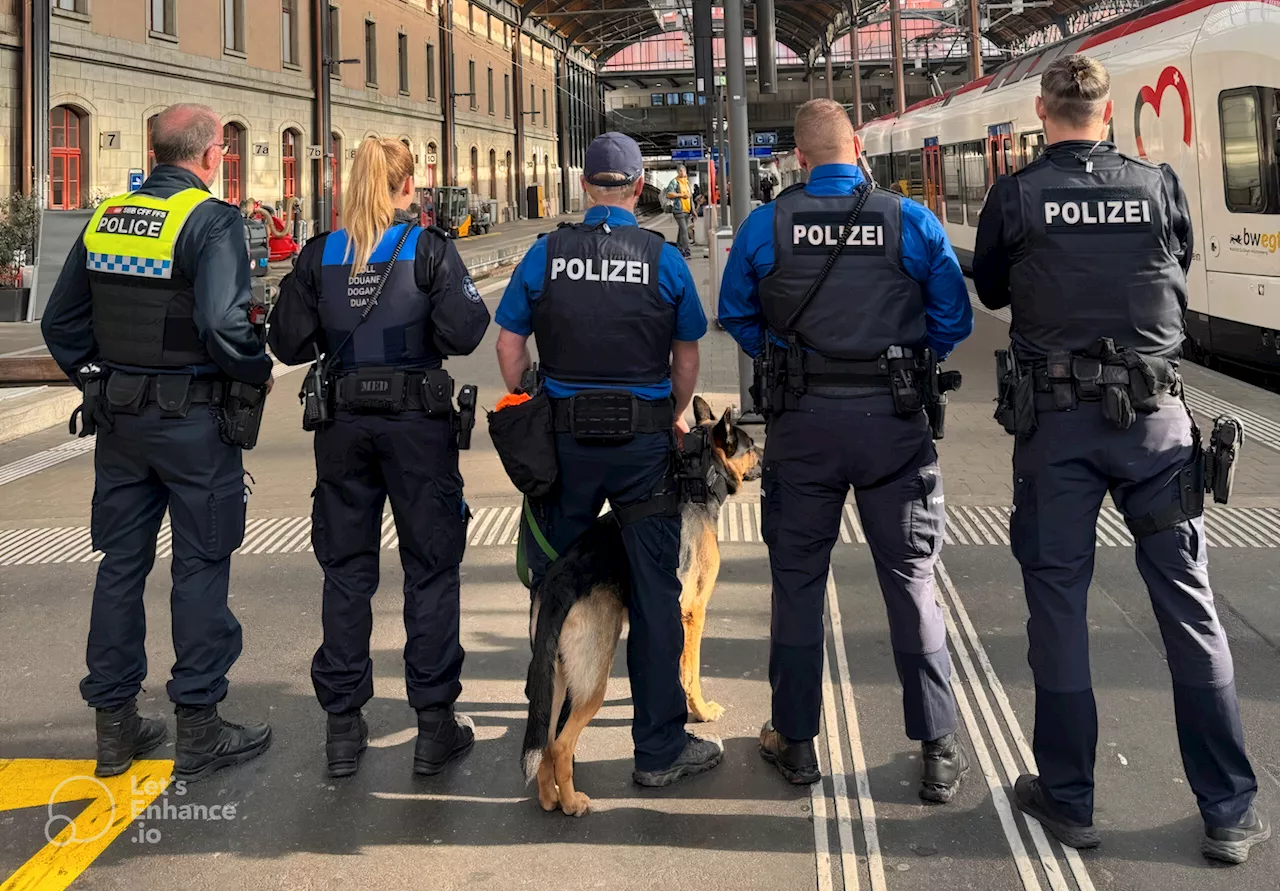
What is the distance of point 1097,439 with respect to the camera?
3416 millimetres

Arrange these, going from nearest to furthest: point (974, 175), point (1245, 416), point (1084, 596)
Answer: point (1084, 596) < point (1245, 416) < point (974, 175)

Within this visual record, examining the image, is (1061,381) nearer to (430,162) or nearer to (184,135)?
(184,135)

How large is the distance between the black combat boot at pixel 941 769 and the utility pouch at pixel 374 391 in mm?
1957

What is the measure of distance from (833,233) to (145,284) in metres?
2.20

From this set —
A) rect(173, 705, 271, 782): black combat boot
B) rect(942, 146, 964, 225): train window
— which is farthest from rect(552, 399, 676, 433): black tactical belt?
rect(942, 146, 964, 225): train window

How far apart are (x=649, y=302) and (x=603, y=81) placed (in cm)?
8866

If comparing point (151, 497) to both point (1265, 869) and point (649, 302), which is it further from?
point (1265, 869)

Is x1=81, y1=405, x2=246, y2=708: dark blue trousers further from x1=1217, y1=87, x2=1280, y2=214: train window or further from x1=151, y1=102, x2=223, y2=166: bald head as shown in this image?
x1=1217, y1=87, x2=1280, y2=214: train window

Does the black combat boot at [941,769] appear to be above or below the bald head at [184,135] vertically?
below

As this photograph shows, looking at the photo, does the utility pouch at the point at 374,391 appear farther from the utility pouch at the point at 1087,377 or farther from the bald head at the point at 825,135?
the utility pouch at the point at 1087,377

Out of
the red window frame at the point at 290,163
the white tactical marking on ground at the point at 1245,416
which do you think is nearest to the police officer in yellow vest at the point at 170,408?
the white tactical marking on ground at the point at 1245,416

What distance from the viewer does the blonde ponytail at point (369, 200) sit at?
3.90 metres

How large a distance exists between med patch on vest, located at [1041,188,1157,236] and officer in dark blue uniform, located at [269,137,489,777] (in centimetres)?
181

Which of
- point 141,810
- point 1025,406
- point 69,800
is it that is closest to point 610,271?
point 1025,406
